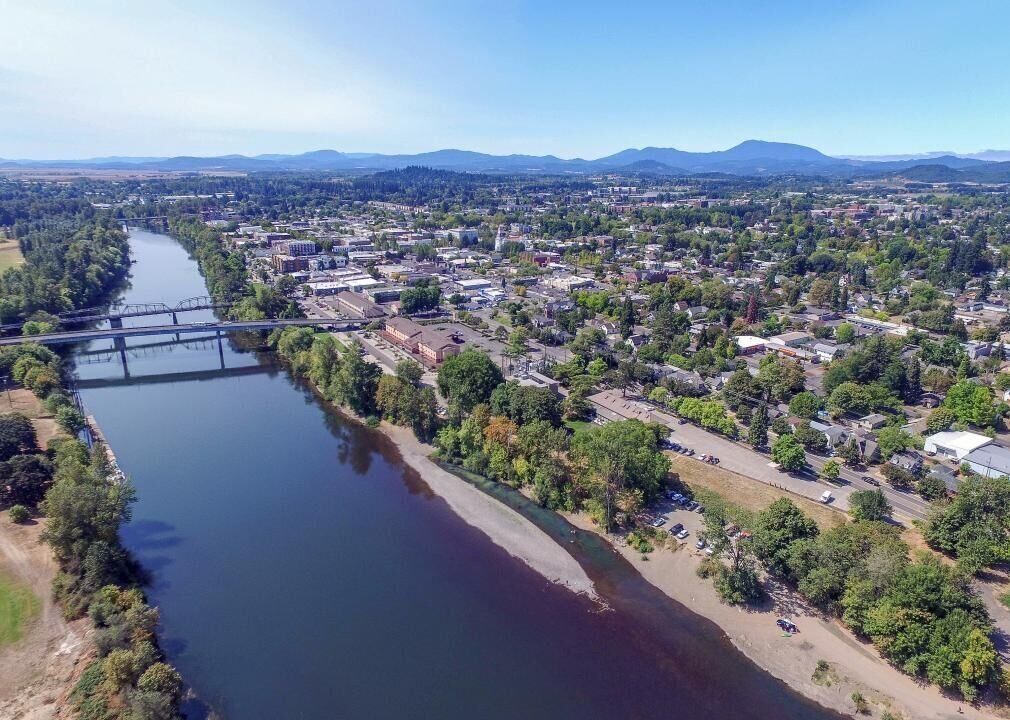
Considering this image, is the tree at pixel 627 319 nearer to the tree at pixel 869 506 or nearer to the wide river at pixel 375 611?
the wide river at pixel 375 611

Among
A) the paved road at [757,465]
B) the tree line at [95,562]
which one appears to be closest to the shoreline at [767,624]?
the paved road at [757,465]

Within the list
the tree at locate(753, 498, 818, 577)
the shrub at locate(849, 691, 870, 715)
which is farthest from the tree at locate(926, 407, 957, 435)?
the shrub at locate(849, 691, 870, 715)

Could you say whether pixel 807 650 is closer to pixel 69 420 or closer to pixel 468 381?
pixel 468 381

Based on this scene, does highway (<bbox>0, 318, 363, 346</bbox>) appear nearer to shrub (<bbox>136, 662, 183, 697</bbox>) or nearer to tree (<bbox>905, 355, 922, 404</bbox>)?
shrub (<bbox>136, 662, 183, 697</bbox>)

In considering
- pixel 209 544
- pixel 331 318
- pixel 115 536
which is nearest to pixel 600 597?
pixel 209 544

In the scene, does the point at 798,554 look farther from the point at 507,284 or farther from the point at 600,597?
the point at 507,284

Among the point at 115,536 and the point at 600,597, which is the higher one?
the point at 115,536

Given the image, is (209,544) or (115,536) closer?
(115,536)

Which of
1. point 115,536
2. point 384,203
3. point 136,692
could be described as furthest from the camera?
point 384,203
